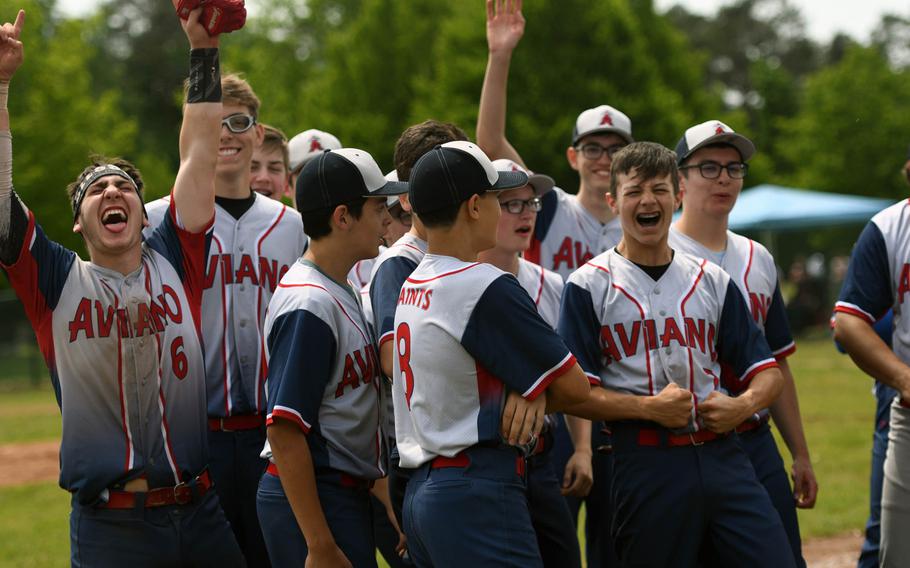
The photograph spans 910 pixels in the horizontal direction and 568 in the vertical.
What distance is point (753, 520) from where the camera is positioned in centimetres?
429

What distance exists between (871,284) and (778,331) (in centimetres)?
51

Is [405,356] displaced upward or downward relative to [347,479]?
upward

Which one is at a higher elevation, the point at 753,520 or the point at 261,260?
the point at 261,260

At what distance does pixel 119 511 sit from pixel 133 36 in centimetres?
6142

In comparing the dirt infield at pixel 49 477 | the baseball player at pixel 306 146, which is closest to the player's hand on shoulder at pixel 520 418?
the baseball player at pixel 306 146

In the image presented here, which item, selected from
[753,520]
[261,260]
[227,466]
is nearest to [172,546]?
[227,466]

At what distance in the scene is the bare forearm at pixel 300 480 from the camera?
3.88 m

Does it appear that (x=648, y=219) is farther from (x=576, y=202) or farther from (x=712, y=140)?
(x=576, y=202)

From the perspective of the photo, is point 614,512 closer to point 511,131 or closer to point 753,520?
point 753,520

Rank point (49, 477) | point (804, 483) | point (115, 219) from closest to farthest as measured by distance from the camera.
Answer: point (115, 219), point (804, 483), point (49, 477)

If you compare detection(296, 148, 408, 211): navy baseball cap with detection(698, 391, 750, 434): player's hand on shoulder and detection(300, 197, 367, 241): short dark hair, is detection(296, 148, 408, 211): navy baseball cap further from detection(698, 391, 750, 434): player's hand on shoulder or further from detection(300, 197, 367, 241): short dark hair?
detection(698, 391, 750, 434): player's hand on shoulder

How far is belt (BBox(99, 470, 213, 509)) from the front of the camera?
170 inches

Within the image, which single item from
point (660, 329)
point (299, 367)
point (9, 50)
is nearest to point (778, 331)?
point (660, 329)

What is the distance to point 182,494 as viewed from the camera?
14.5 feet
